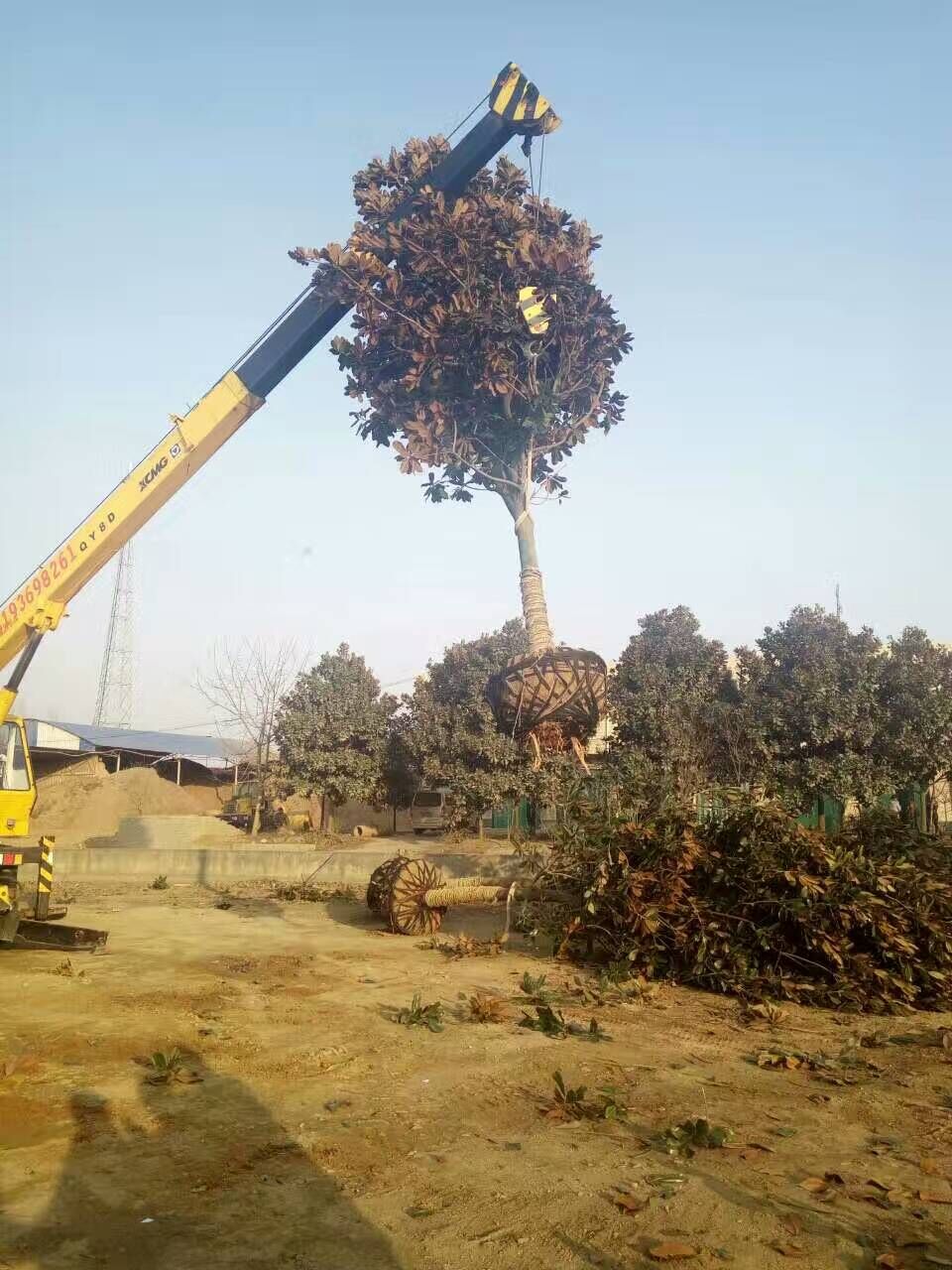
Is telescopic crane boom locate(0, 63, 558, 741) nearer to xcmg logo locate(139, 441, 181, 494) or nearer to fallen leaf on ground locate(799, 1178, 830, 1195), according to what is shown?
xcmg logo locate(139, 441, 181, 494)

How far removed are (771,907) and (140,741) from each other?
4605 centimetres

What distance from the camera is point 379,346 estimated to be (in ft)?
43.5

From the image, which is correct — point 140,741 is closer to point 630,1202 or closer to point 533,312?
point 533,312

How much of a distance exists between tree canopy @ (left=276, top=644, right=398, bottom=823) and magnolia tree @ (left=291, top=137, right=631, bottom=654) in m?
16.4

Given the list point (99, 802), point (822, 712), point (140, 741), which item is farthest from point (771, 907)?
point (140, 741)

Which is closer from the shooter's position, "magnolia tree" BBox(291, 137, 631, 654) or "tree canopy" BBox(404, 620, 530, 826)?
"magnolia tree" BBox(291, 137, 631, 654)

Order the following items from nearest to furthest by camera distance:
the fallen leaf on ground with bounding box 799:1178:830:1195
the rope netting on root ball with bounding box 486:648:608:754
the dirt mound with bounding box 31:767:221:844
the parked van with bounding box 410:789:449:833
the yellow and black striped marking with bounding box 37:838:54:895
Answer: the fallen leaf on ground with bounding box 799:1178:830:1195
the rope netting on root ball with bounding box 486:648:608:754
the yellow and black striped marking with bounding box 37:838:54:895
the dirt mound with bounding box 31:767:221:844
the parked van with bounding box 410:789:449:833

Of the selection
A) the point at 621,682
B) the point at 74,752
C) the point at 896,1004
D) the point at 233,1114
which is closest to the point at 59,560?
the point at 233,1114

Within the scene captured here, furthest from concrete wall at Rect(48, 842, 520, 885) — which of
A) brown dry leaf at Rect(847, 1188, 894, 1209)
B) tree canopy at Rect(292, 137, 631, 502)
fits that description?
brown dry leaf at Rect(847, 1188, 894, 1209)

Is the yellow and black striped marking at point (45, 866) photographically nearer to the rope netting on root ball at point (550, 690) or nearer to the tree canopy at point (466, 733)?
the rope netting on root ball at point (550, 690)

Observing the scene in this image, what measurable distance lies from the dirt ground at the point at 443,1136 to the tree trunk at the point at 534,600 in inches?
178

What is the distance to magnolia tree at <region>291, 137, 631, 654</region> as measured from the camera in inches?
495

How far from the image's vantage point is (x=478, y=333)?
12.5m

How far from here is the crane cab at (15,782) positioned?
1138cm
